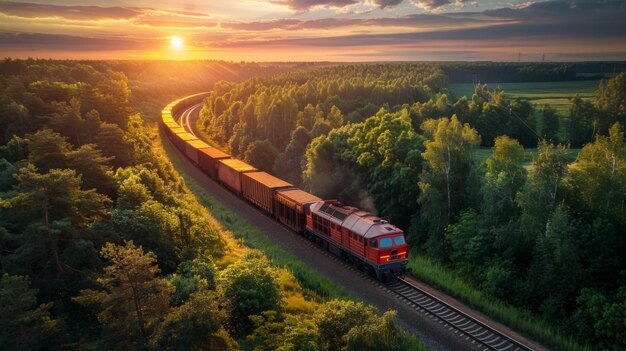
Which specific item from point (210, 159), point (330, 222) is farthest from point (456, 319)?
point (210, 159)

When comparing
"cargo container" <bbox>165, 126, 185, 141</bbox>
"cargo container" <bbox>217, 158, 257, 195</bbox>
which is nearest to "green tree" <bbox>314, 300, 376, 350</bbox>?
"cargo container" <bbox>217, 158, 257, 195</bbox>

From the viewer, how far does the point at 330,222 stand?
34188 millimetres

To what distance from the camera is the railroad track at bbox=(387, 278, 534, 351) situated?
23.0 metres

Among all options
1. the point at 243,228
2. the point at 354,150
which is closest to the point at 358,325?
the point at 243,228

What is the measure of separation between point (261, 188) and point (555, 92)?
241ft

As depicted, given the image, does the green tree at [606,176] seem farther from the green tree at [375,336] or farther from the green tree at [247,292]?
the green tree at [247,292]

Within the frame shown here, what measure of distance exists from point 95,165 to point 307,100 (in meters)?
65.9

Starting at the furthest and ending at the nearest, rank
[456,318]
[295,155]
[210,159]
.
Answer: [295,155] → [210,159] → [456,318]

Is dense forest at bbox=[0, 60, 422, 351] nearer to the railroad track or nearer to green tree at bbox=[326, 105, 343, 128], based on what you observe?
the railroad track

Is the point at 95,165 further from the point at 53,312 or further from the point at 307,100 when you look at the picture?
the point at 307,100

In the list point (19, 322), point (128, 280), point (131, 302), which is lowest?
point (19, 322)

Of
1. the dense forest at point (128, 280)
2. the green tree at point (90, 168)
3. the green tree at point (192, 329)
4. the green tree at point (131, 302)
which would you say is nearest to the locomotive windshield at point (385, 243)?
the dense forest at point (128, 280)

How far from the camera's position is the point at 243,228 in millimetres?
42281

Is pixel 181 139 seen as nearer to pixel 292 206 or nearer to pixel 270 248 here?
pixel 292 206
